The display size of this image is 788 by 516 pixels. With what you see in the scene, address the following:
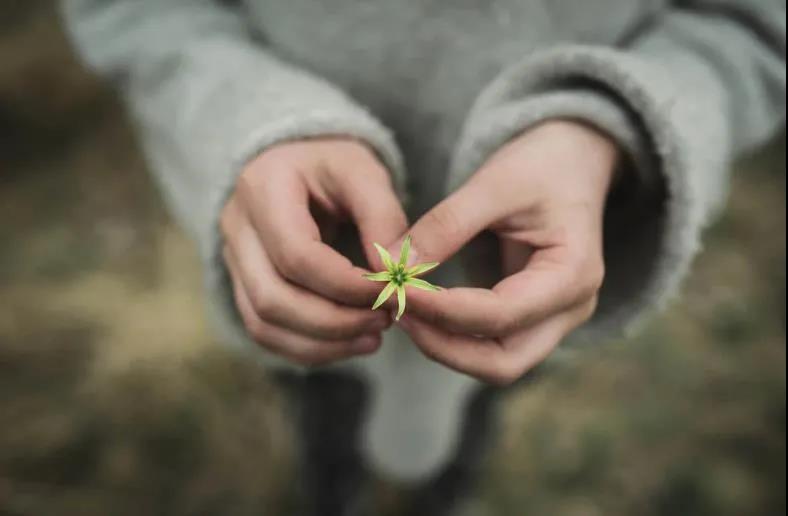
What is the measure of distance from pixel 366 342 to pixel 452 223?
5.2 inches

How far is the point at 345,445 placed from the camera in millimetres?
1074

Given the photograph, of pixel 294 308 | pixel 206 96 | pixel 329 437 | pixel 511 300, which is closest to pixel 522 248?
pixel 511 300

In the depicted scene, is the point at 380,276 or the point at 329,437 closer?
the point at 380,276

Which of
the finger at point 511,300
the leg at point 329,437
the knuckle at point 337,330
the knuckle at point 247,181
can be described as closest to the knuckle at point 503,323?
the finger at point 511,300

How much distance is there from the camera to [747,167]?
1.81 meters

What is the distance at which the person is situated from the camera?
0.46 m

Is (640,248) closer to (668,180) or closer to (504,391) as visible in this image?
(668,180)

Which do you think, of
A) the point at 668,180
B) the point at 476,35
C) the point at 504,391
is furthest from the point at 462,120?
the point at 504,391

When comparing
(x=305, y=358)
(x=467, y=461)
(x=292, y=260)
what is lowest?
(x=467, y=461)

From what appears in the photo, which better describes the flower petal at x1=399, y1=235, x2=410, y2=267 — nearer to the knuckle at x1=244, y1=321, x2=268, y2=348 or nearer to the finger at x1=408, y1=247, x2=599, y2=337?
the finger at x1=408, y1=247, x2=599, y2=337

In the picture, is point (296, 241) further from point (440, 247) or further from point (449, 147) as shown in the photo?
point (449, 147)

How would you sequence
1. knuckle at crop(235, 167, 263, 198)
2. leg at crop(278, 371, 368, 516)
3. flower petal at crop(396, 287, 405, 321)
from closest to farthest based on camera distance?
flower petal at crop(396, 287, 405, 321), knuckle at crop(235, 167, 263, 198), leg at crop(278, 371, 368, 516)

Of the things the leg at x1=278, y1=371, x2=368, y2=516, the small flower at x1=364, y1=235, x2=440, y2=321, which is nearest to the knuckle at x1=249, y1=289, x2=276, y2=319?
the small flower at x1=364, y1=235, x2=440, y2=321

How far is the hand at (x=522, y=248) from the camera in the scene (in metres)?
0.43
